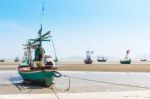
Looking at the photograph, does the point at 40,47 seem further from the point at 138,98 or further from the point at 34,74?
the point at 138,98

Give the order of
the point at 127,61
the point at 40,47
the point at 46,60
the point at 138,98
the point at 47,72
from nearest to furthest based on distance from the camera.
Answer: the point at 138,98 → the point at 47,72 → the point at 46,60 → the point at 40,47 → the point at 127,61

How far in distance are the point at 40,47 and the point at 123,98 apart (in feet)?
60.0

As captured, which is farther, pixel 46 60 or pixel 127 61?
pixel 127 61

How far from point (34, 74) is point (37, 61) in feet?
9.46

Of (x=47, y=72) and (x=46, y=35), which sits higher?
(x=46, y=35)

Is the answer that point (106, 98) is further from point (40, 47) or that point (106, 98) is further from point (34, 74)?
point (40, 47)

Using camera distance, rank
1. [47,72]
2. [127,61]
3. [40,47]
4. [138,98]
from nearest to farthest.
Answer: [138,98] → [47,72] → [40,47] → [127,61]

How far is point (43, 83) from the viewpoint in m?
32.1

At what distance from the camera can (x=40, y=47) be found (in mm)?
37906

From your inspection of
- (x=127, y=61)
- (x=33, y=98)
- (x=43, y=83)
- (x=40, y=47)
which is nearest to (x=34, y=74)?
(x=43, y=83)

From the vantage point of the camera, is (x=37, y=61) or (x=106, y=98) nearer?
(x=106, y=98)

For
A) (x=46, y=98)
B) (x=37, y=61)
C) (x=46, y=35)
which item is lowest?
(x=46, y=98)

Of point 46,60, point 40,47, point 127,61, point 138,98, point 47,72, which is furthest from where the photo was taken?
point 127,61

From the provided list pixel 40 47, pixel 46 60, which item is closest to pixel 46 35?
pixel 40 47
